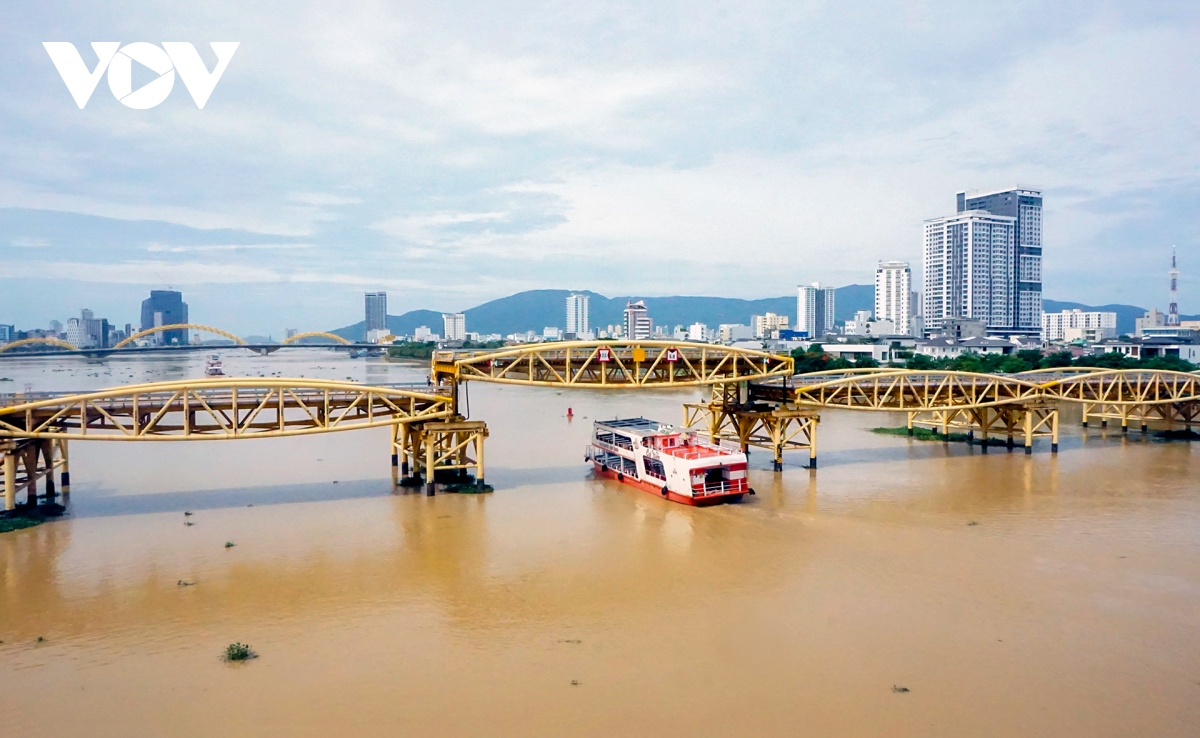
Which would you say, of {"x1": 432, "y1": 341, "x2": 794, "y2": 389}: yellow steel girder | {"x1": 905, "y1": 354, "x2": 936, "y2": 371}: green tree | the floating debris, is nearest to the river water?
the floating debris

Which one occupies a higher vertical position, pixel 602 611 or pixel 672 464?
pixel 672 464

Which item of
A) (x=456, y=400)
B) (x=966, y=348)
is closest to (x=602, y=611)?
(x=456, y=400)

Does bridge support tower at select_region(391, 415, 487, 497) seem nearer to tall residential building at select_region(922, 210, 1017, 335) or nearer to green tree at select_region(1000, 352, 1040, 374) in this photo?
green tree at select_region(1000, 352, 1040, 374)


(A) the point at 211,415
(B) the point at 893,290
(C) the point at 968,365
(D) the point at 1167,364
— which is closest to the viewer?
(A) the point at 211,415

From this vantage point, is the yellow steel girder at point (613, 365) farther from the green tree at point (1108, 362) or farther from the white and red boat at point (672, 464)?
the green tree at point (1108, 362)

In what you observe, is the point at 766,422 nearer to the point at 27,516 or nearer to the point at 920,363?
the point at 27,516

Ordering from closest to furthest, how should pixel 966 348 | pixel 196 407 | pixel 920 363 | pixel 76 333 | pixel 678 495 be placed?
1. pixel 196 407
2. pixel 678 495
3. pixel 920 363
4. pixel 966 348
5. pixel 76 333
